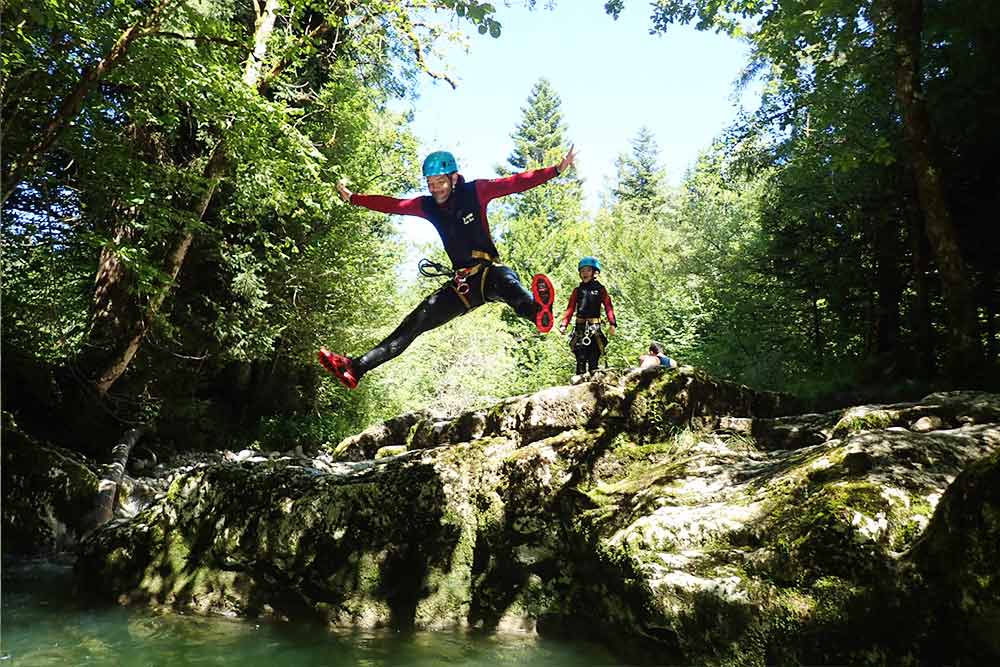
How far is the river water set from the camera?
4012 mm

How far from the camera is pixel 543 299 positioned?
18.7 feet

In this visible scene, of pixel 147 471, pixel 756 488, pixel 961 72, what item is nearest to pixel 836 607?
pixel 756 488

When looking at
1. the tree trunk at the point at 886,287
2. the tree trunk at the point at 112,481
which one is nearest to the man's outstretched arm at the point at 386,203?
the tree trunk at the point at 112,481

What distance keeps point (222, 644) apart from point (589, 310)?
544 cm

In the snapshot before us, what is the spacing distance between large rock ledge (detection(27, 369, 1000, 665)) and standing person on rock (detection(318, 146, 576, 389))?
1091mm

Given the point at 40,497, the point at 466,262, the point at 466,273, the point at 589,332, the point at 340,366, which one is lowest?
→ the point at 40,497

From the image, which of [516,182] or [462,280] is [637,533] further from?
[516,182]

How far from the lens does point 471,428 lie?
6.86 meters

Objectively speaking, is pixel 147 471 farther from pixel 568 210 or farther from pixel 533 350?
pixel 568 210

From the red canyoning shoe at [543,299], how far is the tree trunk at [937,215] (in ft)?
19.0

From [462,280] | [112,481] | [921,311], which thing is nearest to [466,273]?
[462,280]

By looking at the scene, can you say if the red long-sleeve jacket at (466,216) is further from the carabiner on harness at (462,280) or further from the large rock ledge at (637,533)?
the large rock ledge at (637,533)

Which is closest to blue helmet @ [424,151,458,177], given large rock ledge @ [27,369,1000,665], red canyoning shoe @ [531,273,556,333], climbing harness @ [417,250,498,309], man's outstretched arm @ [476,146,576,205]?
man's outstretched arm @ [476,146,576,205]

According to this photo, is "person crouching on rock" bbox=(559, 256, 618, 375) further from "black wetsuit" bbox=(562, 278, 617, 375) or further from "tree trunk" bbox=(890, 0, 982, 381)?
"tree trunk" bbox=(890, 0, 982, 381)
